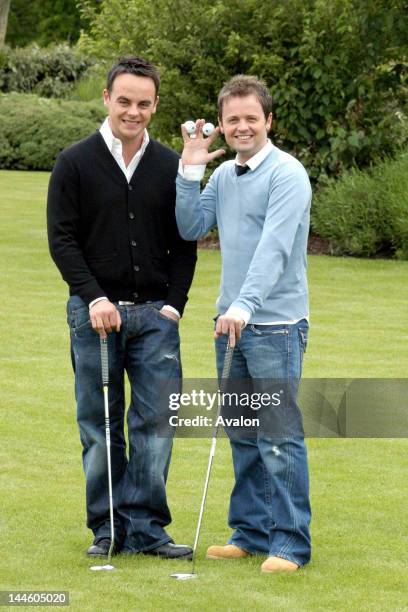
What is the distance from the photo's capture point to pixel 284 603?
5.20 metres

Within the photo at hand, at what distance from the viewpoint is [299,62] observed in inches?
697

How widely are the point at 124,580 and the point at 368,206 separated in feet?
38.8

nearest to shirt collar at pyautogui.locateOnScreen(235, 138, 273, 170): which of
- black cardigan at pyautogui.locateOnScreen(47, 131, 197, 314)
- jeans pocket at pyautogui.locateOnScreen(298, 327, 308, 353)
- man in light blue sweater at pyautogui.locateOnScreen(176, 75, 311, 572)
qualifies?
man in light blue sweater at pyautogui.locateOnScreen(176, 75, 311, 572)

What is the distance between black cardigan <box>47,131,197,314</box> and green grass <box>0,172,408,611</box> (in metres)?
1.13

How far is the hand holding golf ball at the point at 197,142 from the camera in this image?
5539 mm

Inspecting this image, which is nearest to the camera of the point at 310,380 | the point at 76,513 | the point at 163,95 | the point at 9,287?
the point at 76,513

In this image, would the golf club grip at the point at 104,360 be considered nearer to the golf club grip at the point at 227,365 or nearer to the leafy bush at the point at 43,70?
the golf club grip at the point at 227,365

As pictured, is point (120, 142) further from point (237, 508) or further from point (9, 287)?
point (9, 287)

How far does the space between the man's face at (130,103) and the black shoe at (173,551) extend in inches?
66.4

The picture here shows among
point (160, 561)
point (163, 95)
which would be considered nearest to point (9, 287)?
point (163, 95)

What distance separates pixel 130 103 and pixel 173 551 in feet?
6.03

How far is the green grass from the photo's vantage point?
5352 mm

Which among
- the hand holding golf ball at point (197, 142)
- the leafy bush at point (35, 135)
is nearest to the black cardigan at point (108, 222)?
the hand holding golf ball at point (197, 142)

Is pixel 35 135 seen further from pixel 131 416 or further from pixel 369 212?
pixel 131 416
